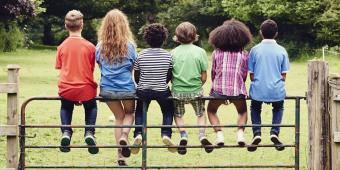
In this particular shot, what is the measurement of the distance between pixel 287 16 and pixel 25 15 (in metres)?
23.8

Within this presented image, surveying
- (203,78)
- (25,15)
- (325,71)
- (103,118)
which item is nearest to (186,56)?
(203,78)

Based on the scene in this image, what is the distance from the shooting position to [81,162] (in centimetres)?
1166

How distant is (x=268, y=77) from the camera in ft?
28.9

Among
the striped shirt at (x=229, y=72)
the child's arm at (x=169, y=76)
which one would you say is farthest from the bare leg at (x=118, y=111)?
the striped shirt at (x=229, y=72)

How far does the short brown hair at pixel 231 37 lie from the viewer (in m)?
8.92

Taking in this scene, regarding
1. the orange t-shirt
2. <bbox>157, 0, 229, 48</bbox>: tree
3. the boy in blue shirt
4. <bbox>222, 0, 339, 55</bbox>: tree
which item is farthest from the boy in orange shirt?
<bbox>157, 0, 229, 48</bbox>: tree

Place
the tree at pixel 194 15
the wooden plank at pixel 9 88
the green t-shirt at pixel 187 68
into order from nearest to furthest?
the wooden plank at pixel 9 88 → the green t-shirt at pixel 187 68 → the tree at pixel 194 15

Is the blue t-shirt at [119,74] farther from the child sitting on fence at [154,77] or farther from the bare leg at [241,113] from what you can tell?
the bare leg at [241,113]

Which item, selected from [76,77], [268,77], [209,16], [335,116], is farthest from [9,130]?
[209,16]

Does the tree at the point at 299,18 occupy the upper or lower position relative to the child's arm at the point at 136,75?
upper

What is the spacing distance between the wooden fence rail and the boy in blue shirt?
249cm

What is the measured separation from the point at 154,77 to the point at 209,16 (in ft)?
166

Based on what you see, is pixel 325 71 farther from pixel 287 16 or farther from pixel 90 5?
pixel 90 5

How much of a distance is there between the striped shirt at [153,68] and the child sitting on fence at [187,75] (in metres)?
0.13
